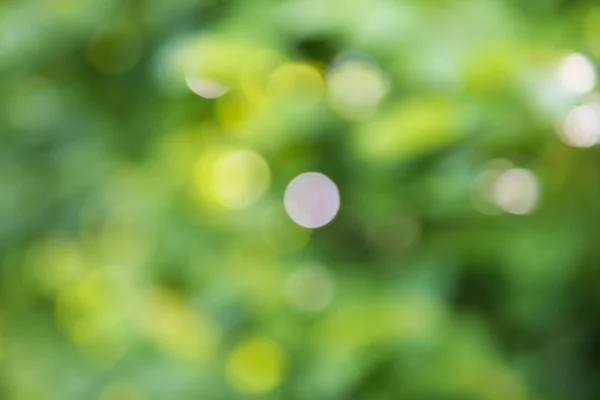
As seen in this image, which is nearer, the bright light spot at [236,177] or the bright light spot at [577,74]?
the bright light spot at [577,74]

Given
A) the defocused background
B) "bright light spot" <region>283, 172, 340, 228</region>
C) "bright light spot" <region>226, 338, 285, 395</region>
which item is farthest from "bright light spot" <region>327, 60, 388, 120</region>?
"bright light spot" <region>226, 338, 285, 395</region>

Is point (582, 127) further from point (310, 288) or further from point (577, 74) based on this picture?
point (310, 288)

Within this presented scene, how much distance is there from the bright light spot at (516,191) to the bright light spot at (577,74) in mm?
158

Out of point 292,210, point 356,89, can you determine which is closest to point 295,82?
point 356,89

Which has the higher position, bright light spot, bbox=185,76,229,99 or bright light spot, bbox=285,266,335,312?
bright light spot, bbox=185,76,229,99

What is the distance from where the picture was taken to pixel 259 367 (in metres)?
0.64

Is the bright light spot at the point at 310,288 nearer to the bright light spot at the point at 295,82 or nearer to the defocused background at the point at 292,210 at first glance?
the defocused background at the point at 292,210

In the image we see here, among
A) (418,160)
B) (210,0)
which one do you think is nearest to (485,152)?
→ (418,160)

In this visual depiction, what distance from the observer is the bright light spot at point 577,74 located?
432mm

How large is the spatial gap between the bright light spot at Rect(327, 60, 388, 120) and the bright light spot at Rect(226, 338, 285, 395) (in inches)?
8.6

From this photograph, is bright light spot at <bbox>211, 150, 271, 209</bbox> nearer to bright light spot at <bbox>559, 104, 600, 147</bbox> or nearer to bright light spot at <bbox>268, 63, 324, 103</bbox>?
bright light spot at <bbox>268, 63, 324, 103</bbox>

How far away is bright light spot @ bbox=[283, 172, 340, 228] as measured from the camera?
0.71 metres

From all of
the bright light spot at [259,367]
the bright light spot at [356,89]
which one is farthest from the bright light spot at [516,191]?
the bright light spot at [259,367]

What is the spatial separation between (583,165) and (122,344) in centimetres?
42
